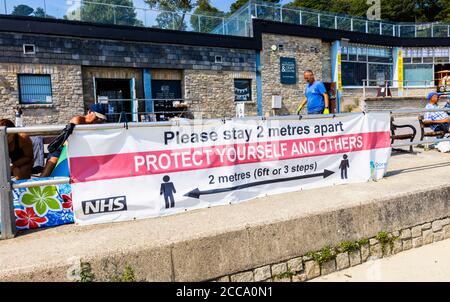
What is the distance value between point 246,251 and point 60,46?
53.8 feet

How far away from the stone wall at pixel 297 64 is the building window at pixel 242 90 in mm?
1144

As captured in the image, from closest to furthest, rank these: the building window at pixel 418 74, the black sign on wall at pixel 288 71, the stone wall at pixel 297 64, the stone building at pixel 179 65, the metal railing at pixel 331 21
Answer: the stone building at pixel 179 65 < the stone wall at pixel 297 64 < the metal railing at pixel 331 21 < the black sign on wall at pixel 288 71 < the building window at pixel 418 74

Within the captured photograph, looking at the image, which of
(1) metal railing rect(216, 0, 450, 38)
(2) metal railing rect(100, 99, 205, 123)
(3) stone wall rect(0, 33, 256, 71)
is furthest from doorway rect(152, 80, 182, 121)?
(1) metal railing rect(216, 0, 450, 38)

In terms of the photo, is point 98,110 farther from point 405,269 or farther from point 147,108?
point 147,108

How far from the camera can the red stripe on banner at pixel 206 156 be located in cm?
359

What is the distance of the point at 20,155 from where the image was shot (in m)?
4.27

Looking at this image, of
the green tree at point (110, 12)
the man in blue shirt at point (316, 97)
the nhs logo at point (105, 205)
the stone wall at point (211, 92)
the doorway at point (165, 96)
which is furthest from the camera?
the stone wall at point (211, 92)

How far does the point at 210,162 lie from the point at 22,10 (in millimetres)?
16011

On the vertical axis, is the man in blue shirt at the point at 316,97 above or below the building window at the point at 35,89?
below

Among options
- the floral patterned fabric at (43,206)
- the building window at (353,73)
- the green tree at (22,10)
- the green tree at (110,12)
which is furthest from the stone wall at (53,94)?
the building window at (353,73)

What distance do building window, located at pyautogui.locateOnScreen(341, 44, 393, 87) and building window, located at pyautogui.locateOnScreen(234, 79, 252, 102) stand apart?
9.89 meters

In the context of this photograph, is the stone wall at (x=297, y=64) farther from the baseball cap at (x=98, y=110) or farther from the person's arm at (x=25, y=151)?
the person's arm at (x=25, y=151)

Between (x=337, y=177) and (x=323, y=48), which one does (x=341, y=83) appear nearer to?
(x=323, y=48)

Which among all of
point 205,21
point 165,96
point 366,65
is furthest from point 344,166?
point 366,65
